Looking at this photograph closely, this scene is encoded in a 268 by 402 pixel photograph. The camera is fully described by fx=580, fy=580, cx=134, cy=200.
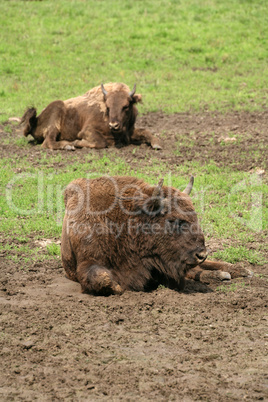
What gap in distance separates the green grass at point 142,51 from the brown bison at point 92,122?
1.93 meters

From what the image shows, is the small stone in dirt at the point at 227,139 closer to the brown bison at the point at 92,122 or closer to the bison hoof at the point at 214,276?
the brown bison at the point at 92,122

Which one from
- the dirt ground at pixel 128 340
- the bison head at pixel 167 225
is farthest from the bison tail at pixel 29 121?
the bison head at pixel 167 225

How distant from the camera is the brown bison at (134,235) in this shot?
6719mm

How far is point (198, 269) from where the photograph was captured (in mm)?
7559

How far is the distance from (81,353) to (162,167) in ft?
22.3

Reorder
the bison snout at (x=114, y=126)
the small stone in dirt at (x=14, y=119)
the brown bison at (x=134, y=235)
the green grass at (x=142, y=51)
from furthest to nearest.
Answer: the green grass at (x=142, y=51) < the small stone in dirt at (x=14, y=119) < the bison snout at (x=114, y=126) < the brown bison at (x=134, y=235)

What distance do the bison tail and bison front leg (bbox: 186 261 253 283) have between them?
7357mm

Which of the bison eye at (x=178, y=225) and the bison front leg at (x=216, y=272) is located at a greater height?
the bison eye at (x=178, y=225)

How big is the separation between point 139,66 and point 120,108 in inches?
265

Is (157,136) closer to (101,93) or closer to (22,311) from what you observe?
(101,93)

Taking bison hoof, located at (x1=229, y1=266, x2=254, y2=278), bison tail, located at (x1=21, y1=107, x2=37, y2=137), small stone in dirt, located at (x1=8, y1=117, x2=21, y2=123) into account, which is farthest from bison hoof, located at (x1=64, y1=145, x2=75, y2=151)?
bison hoof, located at (x1=229, y1=266, x2=254, y2=278)

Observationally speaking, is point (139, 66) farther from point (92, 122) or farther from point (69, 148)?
point (69, 148)

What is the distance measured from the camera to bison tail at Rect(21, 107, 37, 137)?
13.7m

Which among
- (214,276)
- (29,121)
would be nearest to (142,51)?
(29,121)
